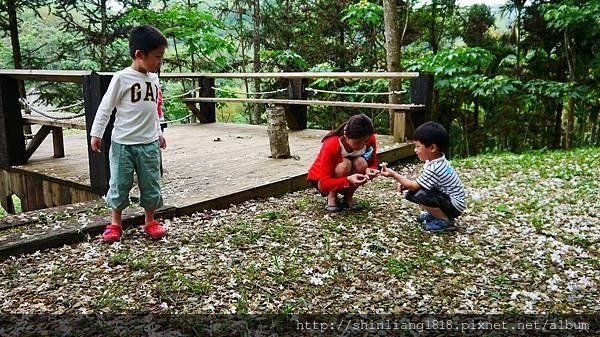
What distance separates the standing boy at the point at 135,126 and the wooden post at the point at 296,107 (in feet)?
15.5

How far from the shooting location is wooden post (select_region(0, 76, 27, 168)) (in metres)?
4.99

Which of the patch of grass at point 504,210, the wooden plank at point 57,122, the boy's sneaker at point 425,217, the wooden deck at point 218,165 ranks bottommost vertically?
the patch of grass at point 504,210

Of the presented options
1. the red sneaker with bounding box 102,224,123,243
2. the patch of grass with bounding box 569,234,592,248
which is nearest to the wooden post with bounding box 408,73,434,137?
the patch of grass with bounding box 569,234,592,248

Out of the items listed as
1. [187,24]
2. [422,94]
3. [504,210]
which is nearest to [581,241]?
[504,210]

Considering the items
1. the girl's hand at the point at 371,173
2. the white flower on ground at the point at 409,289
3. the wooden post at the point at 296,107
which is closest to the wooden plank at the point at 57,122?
the girl's hand at the point at 371,173

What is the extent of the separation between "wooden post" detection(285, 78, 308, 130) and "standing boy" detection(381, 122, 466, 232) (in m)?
4.59

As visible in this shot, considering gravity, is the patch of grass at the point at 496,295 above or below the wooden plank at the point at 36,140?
below

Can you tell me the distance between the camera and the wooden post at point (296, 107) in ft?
25.9

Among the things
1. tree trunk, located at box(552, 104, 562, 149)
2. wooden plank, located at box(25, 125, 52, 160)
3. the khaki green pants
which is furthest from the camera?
tree trunk, located at box(552, 104, 562, 149)

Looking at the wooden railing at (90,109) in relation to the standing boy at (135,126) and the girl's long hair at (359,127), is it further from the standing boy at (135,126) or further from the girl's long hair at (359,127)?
the girl's long hair at (359,127)

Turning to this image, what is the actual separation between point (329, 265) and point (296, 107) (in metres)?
5.35

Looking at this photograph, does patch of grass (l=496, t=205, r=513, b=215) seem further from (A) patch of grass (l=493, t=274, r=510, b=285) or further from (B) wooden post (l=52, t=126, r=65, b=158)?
(B) wooden post (l=52, t=126, r=65, b=158)

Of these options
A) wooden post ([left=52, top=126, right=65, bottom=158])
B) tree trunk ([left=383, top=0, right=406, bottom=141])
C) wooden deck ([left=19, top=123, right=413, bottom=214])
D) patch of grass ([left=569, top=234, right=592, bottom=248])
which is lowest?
patch of grass ([left=569, top=234, right=592, bottom=248])

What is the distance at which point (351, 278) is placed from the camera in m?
2.76
